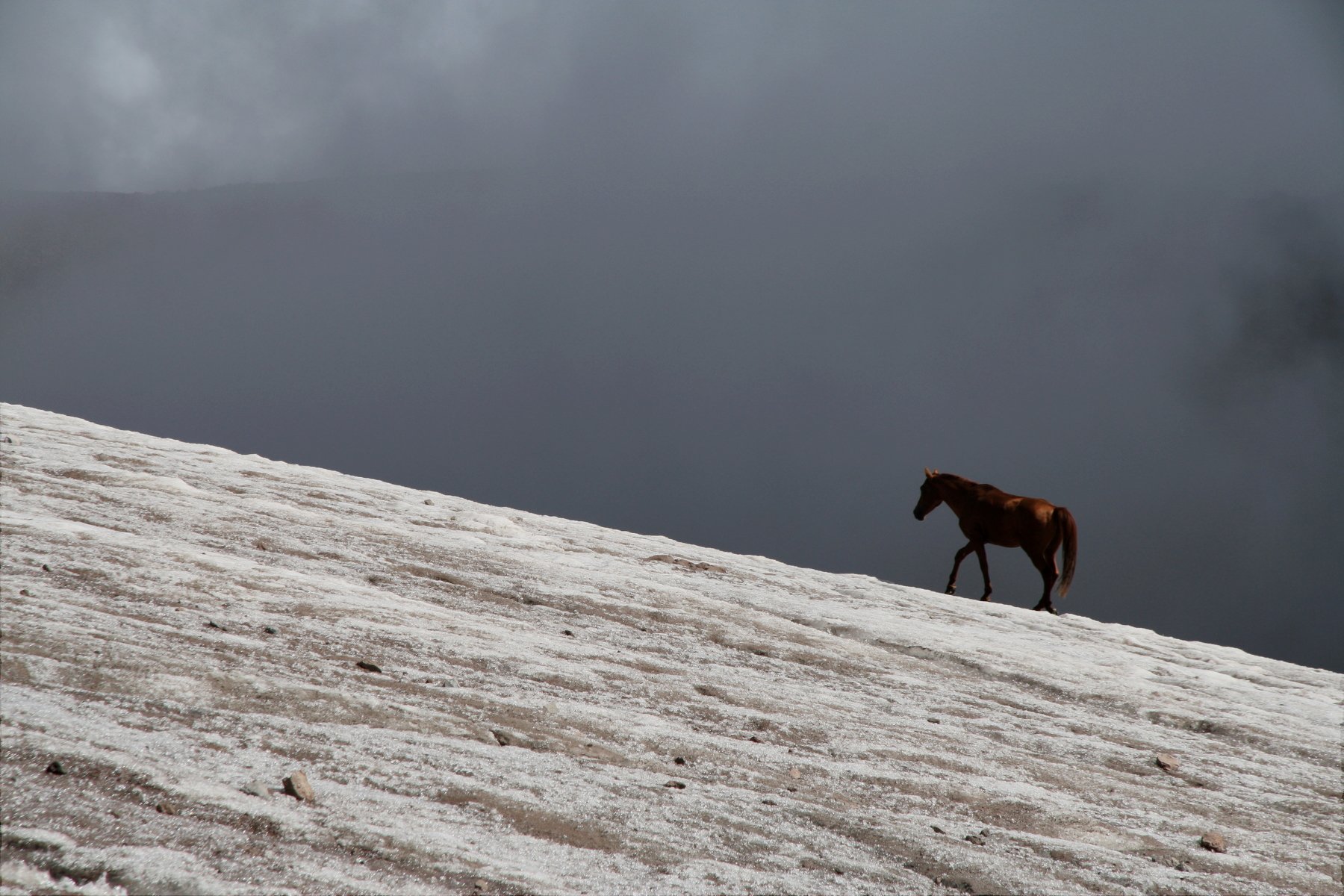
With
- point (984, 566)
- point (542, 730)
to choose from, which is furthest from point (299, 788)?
point (984, 566)

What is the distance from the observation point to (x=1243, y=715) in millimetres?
8414

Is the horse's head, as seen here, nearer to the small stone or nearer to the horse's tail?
the horse's tail

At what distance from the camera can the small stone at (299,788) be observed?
12.6 feet

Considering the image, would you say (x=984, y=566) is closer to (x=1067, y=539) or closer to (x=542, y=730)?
(x=1067, y=539)

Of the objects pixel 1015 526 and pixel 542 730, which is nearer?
pixel 542 730

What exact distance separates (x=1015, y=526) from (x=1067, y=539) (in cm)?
96

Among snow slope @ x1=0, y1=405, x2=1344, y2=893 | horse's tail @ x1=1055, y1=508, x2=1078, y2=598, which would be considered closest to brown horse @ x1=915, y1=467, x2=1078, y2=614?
horse's tail @ x1=1055, y1=508, x2=1078, y2=598

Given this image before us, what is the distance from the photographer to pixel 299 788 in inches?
152

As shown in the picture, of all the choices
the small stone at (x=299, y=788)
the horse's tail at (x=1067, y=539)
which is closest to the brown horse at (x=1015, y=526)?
the horse's tail at (x=1067, y=539)

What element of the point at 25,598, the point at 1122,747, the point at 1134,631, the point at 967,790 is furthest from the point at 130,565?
the point at 1134,631

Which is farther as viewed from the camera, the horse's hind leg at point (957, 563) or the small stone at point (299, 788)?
the horse's hind leg at point (957, 563)

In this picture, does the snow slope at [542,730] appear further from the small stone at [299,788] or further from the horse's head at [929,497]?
the horse's head at [929,497]

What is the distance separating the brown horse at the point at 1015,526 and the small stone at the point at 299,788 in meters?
15.1

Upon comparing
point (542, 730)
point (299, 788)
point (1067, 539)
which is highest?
point (1067, 539)
